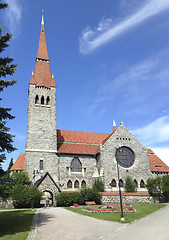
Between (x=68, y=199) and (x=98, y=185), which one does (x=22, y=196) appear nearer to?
(x=68, y=199)

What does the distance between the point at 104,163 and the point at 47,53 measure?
2529 centimetres

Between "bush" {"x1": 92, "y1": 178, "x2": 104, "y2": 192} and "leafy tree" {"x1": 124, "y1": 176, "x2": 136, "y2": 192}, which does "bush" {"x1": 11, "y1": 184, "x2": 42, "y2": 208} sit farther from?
"leafy tree" {"x1": 124, "y1": 176, "x2": 136, "y2": 192}

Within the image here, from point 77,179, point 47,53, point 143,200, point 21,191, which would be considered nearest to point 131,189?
point 143,200

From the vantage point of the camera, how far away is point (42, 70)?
39375 millimetres

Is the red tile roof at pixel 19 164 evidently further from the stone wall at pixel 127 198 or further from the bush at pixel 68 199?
the stone wall at pixel 127 198

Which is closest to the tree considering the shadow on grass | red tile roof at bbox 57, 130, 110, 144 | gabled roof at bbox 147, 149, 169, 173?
the shadow on grass

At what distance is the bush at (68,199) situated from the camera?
25.7 m

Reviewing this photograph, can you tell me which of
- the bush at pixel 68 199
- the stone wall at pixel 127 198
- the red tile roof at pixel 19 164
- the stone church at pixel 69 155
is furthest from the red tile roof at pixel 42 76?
the stone wall at pixel 127 198

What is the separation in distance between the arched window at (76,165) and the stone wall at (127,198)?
7.45 meters

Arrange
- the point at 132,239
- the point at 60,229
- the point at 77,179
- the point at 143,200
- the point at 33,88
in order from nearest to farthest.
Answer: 1. the point at 132,239
2. the point at 60,229
3. the point at 143,200
4. the point at 77,179
5. the point at 33,88

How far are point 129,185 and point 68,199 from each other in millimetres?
10261

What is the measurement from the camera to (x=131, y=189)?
1203 inches

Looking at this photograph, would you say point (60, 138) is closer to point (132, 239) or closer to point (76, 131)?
point (76, 131)

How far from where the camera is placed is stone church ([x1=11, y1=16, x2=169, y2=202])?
31641 mm
